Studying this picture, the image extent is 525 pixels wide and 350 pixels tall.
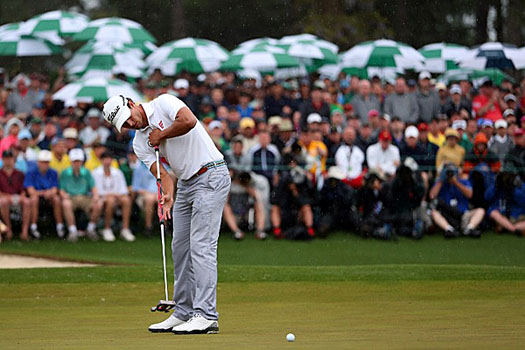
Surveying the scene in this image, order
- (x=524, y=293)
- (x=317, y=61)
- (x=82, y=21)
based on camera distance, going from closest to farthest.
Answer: (x=524, y=293) → (x=82, y=21) → (x=317, y=61)

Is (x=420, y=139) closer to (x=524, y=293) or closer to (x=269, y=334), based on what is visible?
(x=524, y=293)

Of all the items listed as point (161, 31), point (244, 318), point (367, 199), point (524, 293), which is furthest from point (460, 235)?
point (161, 31)

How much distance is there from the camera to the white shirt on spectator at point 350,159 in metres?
16.0

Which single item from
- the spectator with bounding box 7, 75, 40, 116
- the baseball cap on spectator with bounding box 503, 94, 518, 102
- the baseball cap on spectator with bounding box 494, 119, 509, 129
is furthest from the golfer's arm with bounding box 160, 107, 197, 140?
the spectator with bounding box 7, 75, 40, 116

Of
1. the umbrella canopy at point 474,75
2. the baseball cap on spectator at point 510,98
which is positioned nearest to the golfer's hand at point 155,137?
the baseball cap on spectator at point 510,98

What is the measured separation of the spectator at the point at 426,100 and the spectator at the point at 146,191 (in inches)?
231

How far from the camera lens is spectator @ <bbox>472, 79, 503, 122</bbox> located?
18.7m

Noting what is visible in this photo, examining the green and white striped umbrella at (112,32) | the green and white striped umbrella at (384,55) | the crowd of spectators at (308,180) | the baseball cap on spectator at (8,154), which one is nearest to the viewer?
the crowd of spectators at (308,180)

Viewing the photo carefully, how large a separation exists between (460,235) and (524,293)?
19.9ft

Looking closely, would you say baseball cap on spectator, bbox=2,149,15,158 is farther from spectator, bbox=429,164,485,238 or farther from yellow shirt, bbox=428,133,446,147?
yellow shirt, bbox=428,133,446,147

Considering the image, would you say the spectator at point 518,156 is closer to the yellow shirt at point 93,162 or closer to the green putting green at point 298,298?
the green putting green at point 298,298

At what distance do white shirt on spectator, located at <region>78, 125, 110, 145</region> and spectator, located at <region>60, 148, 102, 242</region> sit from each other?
229 cm

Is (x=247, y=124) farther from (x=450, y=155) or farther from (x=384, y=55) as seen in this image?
(x=384, y=55)

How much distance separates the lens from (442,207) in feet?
51.4
